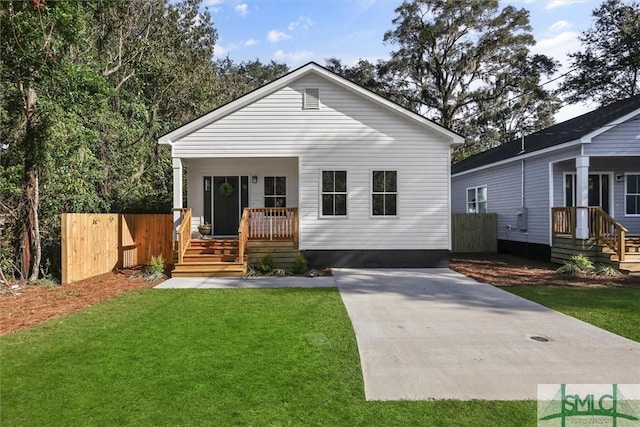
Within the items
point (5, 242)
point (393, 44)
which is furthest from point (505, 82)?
point (5, 242)

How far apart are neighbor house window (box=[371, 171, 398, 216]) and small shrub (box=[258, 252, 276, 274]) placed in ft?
10.7

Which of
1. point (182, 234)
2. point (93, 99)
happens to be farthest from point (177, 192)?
point (93, 99)

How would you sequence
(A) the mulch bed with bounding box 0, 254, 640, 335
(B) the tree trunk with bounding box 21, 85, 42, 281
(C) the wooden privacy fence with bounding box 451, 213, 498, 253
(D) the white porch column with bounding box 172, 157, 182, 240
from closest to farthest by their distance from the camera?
(A) the mulch bed with bounding box 0, 254, 640, 335
(B) the tree trunk with bounding box 21, 85, 42, 281
(D) the white porch column with bounding box 172, 157, 182, 240
(C) the wooden privacy fence with bounding box 451, 213, 498, 253

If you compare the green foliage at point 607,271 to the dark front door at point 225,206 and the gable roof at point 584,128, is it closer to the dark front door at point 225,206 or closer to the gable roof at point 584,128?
the gable roof at point 584,128

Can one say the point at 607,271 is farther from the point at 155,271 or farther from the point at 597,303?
the point at 155,271

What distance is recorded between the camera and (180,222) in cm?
1151

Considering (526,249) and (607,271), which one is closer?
(607,271)

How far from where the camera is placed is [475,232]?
17062 millimetres

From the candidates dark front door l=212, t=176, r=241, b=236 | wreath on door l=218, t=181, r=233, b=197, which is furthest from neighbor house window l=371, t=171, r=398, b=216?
wreath on door l=218, t=181, r=233, b=197

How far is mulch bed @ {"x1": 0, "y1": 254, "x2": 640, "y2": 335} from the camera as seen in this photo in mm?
6805

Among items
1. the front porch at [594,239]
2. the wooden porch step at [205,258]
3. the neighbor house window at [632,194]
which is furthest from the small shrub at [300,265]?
the neighbor house window at [632,194]

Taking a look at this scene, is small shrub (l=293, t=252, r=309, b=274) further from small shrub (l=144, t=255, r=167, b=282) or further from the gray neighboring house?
the gray neighboring house

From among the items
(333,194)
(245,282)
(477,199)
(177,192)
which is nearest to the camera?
(245,282)

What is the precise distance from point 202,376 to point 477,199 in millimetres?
17173
